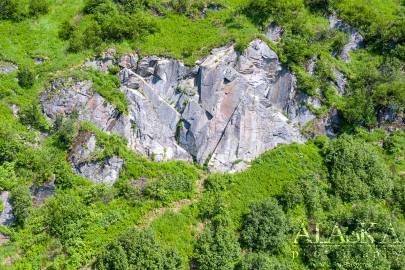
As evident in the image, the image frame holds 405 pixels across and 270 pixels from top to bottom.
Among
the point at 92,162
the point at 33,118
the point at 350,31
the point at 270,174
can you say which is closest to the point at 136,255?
the point at 92,162

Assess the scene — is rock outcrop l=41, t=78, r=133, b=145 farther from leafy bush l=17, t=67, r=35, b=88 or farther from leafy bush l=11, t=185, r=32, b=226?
leafy bush l=11, t=185, r=32, b=226

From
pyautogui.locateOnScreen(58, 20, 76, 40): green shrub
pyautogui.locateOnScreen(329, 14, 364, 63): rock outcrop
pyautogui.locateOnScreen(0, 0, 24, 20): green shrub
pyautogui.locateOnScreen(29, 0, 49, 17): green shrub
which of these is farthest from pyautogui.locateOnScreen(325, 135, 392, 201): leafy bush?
pyautogui.locateOnScreen(0, 0, 24, 20): green shrub

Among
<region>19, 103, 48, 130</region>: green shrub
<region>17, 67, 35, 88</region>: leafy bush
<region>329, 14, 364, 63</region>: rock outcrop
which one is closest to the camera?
<region>19, 103, 48, 130</region>: green shrub

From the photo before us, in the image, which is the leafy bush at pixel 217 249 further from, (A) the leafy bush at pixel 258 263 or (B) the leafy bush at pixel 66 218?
(B) the leafy bush at pixel 66 218

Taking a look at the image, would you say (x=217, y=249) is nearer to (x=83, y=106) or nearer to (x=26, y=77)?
(x=83, y=106)

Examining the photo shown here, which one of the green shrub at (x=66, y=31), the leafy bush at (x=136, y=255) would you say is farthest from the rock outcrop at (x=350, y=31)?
the leafy bush at (x=136, y=255)

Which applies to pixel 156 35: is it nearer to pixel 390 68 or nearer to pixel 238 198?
pixel 238 198
